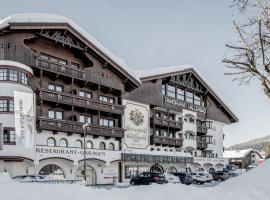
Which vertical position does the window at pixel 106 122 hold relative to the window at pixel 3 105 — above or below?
below

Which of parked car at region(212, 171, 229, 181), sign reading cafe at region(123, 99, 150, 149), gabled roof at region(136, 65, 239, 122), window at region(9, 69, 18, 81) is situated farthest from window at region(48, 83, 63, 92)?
parked car at region(212, 171, 229, 181)

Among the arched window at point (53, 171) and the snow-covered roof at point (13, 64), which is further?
the arched window at point (53, 171)

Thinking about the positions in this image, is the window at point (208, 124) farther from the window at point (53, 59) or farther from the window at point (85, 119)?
the window at point (53, 59)

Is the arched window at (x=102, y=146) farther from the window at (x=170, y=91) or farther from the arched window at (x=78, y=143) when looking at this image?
the window at (x=170, y=91)

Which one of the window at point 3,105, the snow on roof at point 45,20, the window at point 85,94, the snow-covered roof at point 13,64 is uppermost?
the snow on roof at point 45,20

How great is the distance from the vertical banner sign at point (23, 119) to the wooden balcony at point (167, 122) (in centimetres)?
1919

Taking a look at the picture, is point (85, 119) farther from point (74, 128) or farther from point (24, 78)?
point (24, 78)

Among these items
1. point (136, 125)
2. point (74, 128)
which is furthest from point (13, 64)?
point (136, 125)

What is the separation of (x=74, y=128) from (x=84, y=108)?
99.5 inches

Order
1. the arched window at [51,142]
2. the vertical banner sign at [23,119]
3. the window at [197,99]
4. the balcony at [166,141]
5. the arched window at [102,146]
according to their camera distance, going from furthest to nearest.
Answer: the window at [197,99]
the balcony at [166,141]
the arched window at [102,146]
the arched window at [51,142]
the vertical banner sign at [23,119]

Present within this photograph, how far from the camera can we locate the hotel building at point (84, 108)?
1220 inches

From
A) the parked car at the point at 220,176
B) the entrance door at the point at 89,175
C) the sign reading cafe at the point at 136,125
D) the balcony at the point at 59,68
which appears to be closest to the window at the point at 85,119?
the balcony at the point at 59,68

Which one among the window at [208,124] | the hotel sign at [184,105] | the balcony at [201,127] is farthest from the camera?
the window at [208,124]

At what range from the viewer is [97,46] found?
38.2 m
